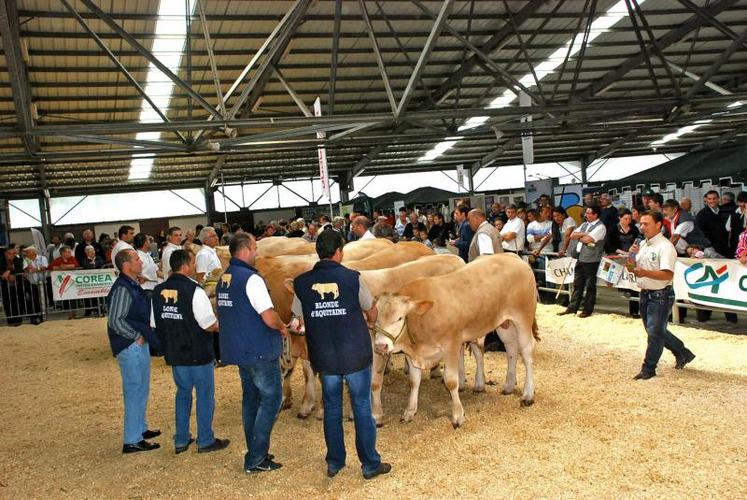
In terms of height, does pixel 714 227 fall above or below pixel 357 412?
above

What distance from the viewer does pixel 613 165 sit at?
3556 centimetres

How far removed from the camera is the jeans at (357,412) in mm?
4703

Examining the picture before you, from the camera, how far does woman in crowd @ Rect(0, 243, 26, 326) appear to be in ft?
48.3

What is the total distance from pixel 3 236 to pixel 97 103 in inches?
179

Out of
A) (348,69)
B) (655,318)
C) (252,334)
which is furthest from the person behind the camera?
(348,69)

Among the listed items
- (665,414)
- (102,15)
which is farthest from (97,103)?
(665,414)

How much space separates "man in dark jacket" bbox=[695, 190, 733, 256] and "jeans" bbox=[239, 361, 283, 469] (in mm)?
7793

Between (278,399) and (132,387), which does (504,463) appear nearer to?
(278,399)

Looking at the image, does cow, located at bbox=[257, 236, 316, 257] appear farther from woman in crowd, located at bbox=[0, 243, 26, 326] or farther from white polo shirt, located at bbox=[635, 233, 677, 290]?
woman in crowd, located at bbox=[0, 243, 26, 326]

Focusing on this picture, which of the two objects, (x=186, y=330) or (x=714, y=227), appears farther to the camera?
(x=714, y=227)

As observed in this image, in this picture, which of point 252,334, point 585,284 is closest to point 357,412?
point 252,334

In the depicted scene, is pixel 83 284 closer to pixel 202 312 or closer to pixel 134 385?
pixel 134 385

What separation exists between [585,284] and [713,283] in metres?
2.44

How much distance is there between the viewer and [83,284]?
15.0m
